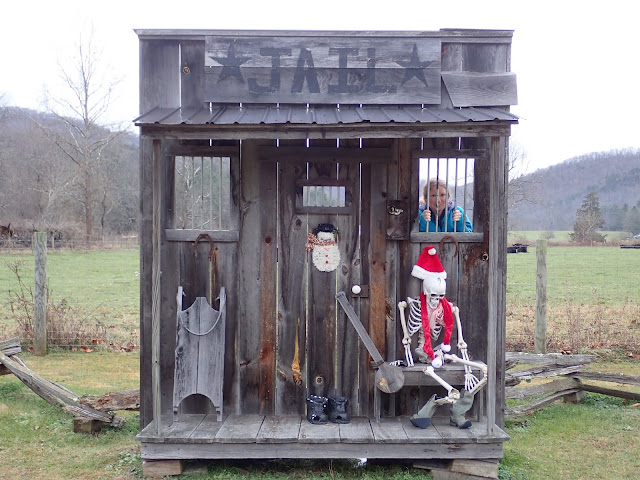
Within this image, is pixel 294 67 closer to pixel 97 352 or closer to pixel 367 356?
pixel 367 356

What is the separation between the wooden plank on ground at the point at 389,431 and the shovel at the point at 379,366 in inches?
13.0

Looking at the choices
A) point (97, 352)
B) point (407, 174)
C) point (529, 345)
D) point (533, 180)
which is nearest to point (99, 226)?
point (533, 180)

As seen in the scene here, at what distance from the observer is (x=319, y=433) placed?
4.81 m

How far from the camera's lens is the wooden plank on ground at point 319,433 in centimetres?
469

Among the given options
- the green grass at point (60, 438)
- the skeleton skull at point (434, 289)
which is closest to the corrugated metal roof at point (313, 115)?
the skeleton skull at point (434, 289)

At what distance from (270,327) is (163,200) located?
1.49 meters

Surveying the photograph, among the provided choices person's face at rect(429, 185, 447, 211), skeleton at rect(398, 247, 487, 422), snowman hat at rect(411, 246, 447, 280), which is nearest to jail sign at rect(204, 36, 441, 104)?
person's face at rect(429, 185, 447, 211)

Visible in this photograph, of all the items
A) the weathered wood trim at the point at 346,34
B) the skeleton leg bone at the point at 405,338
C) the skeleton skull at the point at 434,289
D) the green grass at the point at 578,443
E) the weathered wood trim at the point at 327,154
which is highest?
the weathered wood trim at the point at 346,34

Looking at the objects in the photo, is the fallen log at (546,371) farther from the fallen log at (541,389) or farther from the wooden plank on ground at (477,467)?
the wooden plank on ground at (477,467)

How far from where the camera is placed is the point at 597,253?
23.9m

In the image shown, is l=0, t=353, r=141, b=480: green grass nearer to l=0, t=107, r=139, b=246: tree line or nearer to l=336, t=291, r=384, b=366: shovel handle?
l=336, t=291, r=384, b=366: shovel handle

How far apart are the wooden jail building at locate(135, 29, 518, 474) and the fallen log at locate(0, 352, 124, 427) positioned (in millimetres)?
887

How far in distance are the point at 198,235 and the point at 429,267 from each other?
2073mm

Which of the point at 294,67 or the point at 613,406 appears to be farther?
the point at 613,406
